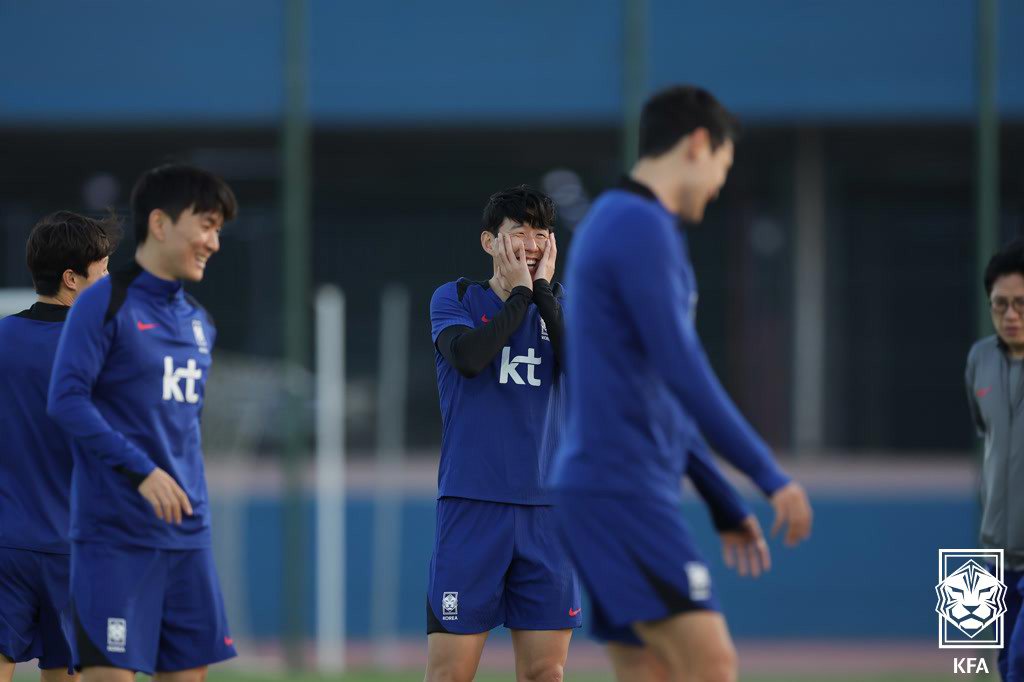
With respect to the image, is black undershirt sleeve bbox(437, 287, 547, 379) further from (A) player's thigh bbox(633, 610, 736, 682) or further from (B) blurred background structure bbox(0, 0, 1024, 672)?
(B) blurred background structure bbox(0, 0, 1024, 672)

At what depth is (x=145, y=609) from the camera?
3936mm

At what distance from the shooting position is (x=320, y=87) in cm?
1217

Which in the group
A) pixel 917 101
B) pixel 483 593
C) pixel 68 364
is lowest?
pixel 483 593

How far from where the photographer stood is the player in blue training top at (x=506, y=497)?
176 inches

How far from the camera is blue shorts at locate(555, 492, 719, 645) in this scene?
128 inches

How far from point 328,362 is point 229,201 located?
8827 mm

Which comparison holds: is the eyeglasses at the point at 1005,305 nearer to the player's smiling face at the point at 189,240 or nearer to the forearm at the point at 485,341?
the forearm at the point at 485,341

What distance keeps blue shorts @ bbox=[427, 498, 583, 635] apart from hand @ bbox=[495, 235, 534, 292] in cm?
71

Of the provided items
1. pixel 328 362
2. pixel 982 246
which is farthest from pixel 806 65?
pixel 328 362

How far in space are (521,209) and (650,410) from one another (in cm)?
135

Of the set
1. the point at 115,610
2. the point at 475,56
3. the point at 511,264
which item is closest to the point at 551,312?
the point at 511,264

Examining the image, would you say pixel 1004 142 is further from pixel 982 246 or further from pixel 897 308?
pixel 982 246

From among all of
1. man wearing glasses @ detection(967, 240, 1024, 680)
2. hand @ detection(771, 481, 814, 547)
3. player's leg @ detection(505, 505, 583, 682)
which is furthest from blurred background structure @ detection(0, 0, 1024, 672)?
hand @ detection(771, 481, 814, 547)

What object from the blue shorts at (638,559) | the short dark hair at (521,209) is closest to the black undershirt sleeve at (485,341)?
the short dark hair at (521,209)
